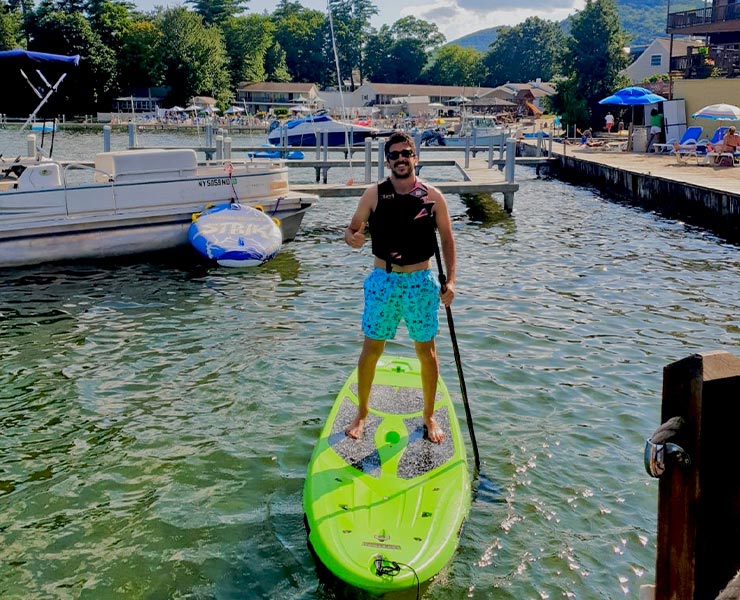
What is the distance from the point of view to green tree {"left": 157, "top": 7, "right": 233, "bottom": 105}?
8912cm

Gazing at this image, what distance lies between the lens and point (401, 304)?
5820 millimetres

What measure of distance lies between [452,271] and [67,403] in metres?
4.35

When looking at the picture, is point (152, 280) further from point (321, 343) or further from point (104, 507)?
point (104, 507)

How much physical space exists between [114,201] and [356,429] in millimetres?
9853

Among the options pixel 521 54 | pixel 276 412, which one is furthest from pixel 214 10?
pixel 276 412

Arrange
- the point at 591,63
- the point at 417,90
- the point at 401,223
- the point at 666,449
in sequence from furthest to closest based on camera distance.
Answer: the point at 417,90 < the point at 591,63 < the point at 401,223 < the point at 666,449

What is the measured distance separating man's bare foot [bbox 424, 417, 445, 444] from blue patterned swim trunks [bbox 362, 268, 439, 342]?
71 cm

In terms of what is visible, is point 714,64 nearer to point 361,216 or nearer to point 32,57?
point 32,57

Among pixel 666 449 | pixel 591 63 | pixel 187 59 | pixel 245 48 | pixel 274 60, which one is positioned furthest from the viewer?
pixel 274 60

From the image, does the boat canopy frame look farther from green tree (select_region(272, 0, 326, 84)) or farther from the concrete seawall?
green tree (select_region(272, 0, 326, 84))

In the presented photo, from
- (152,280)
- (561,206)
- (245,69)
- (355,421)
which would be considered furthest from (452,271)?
(245,69)

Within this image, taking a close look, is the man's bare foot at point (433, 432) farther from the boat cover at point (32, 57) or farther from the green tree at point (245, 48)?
the green tree at point (245, 48)

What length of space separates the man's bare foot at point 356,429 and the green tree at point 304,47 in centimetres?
12618

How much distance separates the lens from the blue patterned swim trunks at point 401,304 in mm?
5793
